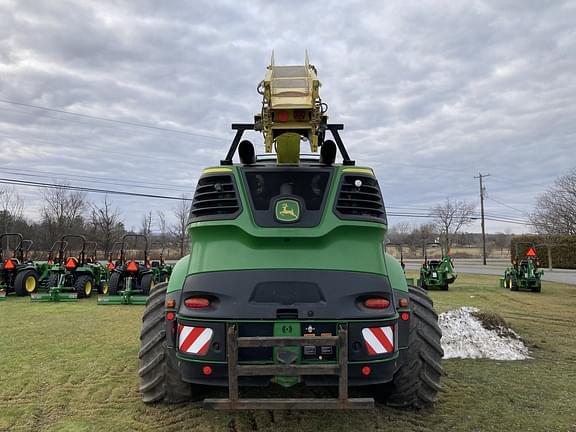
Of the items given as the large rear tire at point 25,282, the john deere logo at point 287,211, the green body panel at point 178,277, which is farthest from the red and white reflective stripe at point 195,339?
the large rear tire at point 25,282

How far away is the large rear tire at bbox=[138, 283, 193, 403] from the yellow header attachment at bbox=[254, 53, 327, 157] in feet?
7.55

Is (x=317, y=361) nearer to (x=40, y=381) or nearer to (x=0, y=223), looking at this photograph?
(x=40, y=381)

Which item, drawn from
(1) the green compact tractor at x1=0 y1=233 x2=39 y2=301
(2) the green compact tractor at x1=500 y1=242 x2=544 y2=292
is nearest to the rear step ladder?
(1) the green compact tractor at x1=0 y1=233 x2=39 y2=301

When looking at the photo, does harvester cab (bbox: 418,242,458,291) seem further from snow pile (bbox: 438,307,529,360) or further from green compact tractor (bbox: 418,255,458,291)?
snow pile (bbox: 438,307,529,360)

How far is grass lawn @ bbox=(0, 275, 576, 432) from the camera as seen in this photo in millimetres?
3797

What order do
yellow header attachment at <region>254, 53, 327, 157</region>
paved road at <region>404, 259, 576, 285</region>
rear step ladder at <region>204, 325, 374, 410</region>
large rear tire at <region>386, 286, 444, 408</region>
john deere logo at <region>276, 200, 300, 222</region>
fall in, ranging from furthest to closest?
Answer: paved road at <region>404, 259, 576, 285</region>, yellow header attachment at <region>254, 53, 327, 157</region>, large rear tire at <region>386, 286, 444, 408</region>, john deere logo at <region>276, 200, 300, 222</region>, rear step ladder at <region>204, 325, 374, 410</region>

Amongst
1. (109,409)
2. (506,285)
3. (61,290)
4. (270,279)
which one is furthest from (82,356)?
(506,285)

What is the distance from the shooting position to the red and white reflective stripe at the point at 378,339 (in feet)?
10.5

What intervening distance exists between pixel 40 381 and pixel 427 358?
4109mm

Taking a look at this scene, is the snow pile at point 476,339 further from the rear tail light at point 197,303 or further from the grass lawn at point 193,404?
the rear tail light at point 197,303

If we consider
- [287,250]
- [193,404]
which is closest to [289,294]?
[287,250]

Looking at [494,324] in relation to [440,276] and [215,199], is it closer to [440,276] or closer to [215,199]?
[215,199]

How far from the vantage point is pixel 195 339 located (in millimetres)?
3262

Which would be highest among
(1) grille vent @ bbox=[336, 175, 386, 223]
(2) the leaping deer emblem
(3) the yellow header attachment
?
(3) the yellow header attachment
